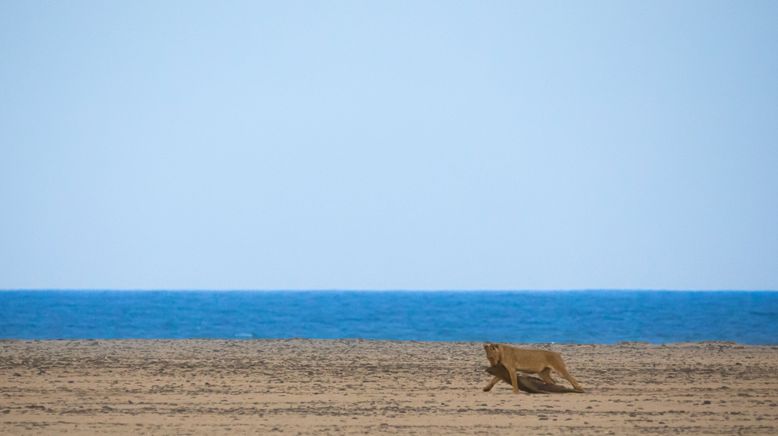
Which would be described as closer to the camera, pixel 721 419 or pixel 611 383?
pixel 721 419

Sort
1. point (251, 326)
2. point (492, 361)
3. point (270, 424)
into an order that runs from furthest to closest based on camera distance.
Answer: point (251, 326) < point (492, 361) < point (270, 424)

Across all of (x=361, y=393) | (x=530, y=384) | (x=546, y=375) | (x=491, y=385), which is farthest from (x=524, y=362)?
(x=361, y=393)

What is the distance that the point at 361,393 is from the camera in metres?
14.7

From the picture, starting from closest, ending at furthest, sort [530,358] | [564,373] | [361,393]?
[361,393]
[564,373]
[530,358]

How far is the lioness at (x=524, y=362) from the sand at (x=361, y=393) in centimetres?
28

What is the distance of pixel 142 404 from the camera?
13.4 metres

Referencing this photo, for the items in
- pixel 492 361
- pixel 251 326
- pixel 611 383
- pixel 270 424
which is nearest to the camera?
pixel 270 424

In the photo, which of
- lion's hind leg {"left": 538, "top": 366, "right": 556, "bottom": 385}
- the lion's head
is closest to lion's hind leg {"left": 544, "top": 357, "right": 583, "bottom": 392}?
lion's hind leg {"left": 538, "top": 366, "right": 556, "bottom": 385}

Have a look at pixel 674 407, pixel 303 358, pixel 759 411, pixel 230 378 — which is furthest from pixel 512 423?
pixel 303 358

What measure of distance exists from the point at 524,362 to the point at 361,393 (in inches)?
97.1

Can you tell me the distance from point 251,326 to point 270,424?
42.0 metres

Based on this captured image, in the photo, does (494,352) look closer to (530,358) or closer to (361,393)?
(530,358)

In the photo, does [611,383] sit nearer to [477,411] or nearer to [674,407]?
[674,407]

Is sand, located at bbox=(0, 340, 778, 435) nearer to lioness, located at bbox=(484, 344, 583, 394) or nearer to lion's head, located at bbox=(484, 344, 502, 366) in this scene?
lioness, located at bbox=(484, 344, 583, 394)
